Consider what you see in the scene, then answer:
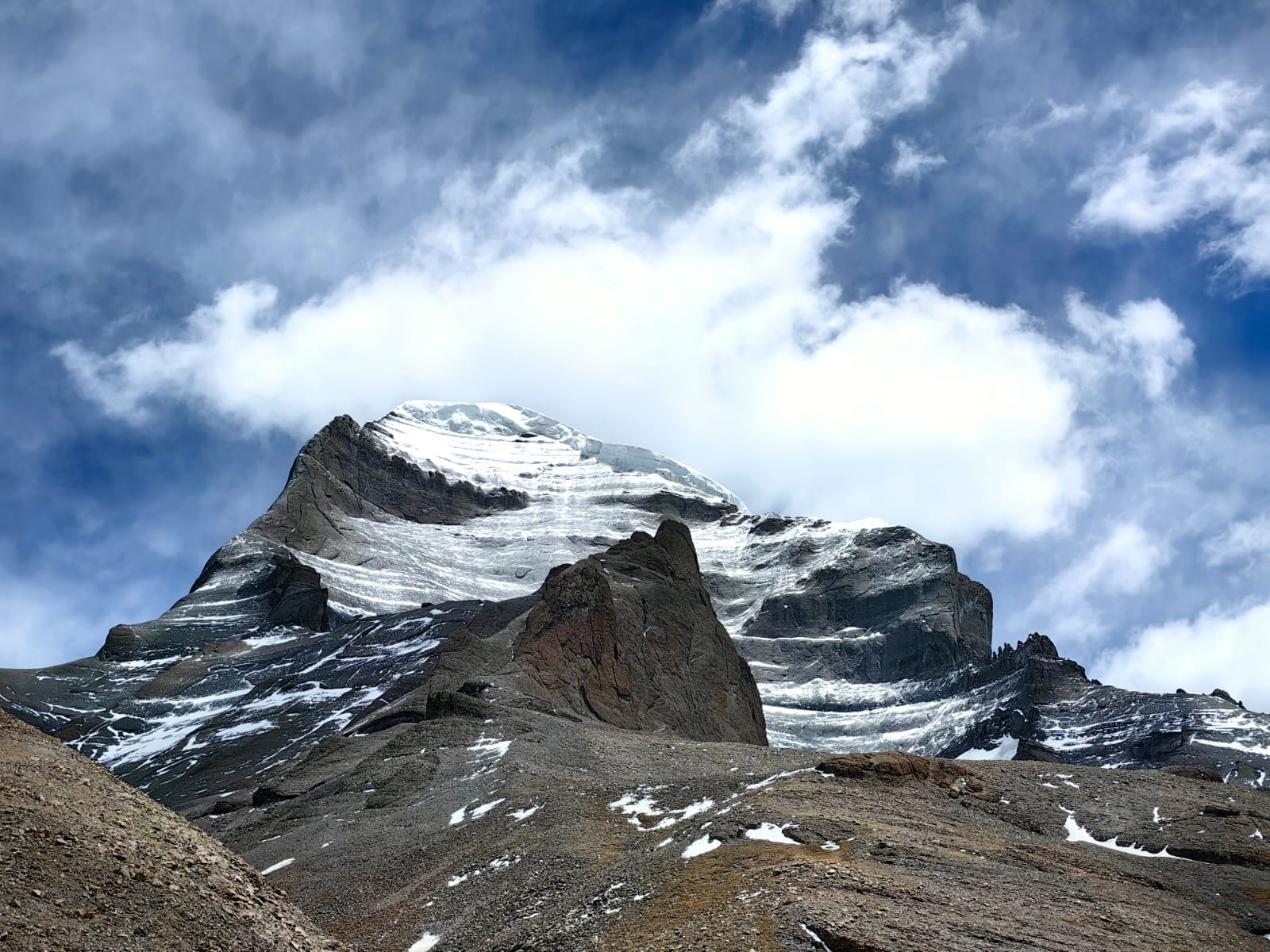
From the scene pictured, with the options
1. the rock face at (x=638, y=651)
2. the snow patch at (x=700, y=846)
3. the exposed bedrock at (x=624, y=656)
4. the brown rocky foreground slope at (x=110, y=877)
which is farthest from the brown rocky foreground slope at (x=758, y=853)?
the rock face at (x=638, y=651)

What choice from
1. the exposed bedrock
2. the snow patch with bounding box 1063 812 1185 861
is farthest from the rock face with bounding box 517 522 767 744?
the snow patch with bounding box 1063 812 1185 861

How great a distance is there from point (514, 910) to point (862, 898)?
11.4 m

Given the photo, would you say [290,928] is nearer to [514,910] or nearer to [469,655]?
[514,910]

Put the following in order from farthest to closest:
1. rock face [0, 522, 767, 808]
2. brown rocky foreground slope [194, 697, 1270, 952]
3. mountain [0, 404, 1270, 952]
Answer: rock face [0, 522, 767, 808] → brown rocky foreground slope [194, 697, 1270, 952] → mountain [0, 404, 1270, 952]

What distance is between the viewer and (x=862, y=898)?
109 ft

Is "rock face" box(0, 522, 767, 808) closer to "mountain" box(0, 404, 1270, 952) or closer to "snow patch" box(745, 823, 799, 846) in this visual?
"mountain" box(0, 404, 1270, 952)

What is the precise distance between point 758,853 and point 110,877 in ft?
62.2

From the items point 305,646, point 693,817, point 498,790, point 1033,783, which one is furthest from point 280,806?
point 305,646

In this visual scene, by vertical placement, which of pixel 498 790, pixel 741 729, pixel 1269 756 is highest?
pixel 1269 756

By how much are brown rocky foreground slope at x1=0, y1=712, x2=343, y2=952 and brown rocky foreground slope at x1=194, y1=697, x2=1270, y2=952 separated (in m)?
9.88

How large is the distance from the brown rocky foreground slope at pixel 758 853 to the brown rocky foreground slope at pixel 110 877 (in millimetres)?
9878

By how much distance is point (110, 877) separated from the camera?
2617 centimetres

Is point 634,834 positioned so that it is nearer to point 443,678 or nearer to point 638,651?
point 443,678

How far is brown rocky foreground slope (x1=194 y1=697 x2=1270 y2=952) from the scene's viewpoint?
110 feet
